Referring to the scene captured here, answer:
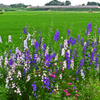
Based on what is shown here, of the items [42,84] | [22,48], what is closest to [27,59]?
[22,48]

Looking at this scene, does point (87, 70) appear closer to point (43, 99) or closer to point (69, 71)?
point (69, 71)

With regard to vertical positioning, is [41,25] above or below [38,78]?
below

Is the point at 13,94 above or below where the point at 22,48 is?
below

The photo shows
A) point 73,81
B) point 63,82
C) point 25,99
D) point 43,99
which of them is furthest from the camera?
point 73,81

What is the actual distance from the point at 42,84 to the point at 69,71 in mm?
1129

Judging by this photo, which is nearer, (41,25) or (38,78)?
(38,78)

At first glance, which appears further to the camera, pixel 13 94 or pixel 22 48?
pixel 22 48

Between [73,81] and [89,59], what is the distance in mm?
839

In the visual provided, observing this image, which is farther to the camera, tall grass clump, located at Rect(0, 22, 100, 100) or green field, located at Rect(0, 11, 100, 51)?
green field, located at Rect(0, 11, 100, 51)

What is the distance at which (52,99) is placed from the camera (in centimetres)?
257

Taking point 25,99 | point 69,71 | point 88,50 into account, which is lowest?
point 25,99

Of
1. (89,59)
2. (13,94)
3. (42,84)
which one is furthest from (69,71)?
(13,94)

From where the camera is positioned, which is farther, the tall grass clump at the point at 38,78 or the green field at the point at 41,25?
the green field at the point at 41,25

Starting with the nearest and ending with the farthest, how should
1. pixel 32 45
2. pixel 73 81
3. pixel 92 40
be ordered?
pixel 73 81, pixel 32 45, pixel 92 40
